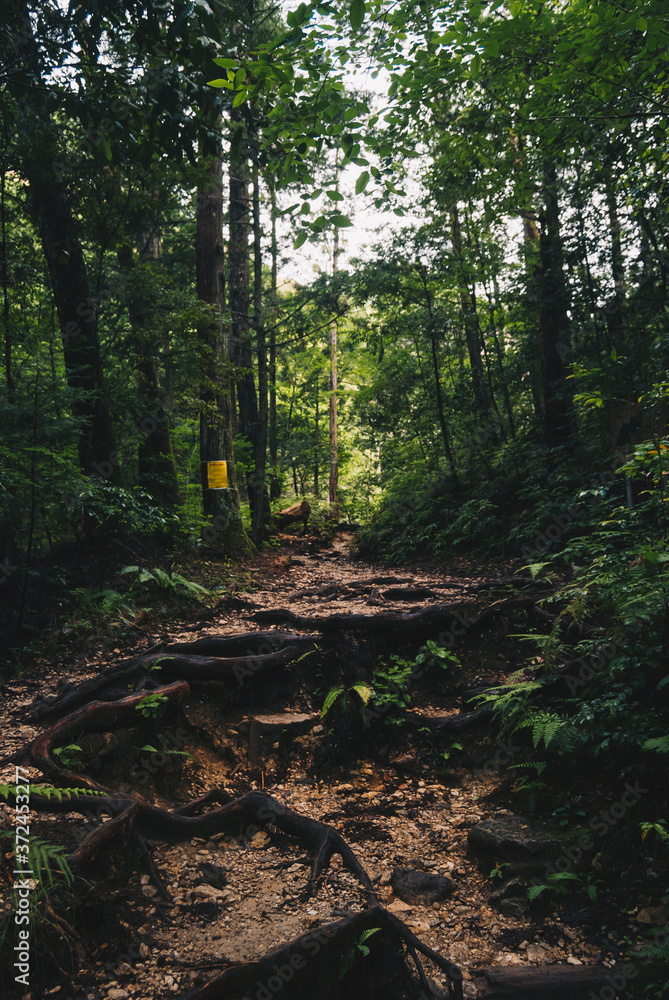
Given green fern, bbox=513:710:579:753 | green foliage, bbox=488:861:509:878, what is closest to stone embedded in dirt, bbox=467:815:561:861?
green foliage, bbox=488:861:509:878

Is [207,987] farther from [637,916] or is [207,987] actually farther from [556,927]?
[637,916]

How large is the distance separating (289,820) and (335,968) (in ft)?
4.09

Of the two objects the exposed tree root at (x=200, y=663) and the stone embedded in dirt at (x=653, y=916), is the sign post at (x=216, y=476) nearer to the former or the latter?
the exposed tree root at (x=200, y=663)

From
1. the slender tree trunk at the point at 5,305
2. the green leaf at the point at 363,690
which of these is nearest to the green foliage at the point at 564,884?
the green leaf at the point at 363,690

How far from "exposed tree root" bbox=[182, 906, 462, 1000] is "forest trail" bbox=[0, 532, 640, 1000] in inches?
0.6

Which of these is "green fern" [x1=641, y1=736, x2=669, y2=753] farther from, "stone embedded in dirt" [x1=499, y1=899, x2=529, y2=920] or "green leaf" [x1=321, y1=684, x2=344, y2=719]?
"green leaf" [x1=321, y1=684, x2=344, y2=719]

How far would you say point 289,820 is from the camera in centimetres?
384

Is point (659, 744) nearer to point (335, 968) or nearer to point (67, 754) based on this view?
point (335, 968)

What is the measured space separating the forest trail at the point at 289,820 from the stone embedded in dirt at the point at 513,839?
0.17ft

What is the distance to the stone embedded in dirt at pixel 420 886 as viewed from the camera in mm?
3293

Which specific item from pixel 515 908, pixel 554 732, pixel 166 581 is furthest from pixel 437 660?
pixel 166 581

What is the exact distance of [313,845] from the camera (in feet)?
12.1

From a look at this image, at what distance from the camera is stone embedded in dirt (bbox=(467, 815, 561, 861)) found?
3.33 m

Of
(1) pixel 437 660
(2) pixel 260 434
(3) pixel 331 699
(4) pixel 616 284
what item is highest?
(4) pixel 616 284
